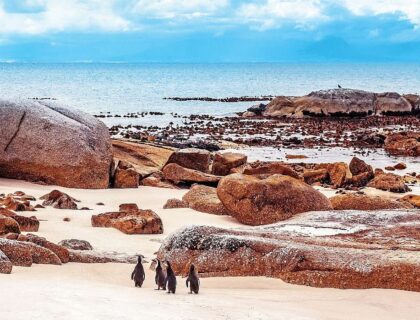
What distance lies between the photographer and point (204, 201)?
53.7ft

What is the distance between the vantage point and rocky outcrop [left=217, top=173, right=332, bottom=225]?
48.1ft

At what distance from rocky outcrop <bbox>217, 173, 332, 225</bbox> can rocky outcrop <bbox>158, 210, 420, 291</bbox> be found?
312cm

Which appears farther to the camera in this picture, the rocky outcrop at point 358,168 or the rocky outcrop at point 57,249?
the rocky outcrop at point 358,168

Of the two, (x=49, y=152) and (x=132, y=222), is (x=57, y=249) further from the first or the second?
(x=49, y=152)

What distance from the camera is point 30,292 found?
7305 millimetres

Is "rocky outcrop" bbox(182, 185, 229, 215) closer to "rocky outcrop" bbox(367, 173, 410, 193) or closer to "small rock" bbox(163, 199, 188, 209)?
"small rock" bbox(163, 199, 188, 209)

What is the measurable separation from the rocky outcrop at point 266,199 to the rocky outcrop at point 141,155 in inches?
258

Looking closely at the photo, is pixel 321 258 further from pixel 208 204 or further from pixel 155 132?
pixel 155 132

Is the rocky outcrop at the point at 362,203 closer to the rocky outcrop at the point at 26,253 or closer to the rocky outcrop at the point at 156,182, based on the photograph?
the rocky outcrop at the point at 156,182

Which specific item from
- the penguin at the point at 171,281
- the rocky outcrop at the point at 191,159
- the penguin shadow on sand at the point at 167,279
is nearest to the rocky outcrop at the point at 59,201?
the rocky outcrop at the point at 191,159

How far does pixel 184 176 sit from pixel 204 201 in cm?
418

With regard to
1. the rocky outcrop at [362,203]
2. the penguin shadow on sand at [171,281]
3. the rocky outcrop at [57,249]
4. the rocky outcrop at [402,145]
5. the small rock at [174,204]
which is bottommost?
the rocky outcrop at [402,145]

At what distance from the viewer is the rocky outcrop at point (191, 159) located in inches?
875

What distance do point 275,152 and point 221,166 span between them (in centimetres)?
1040
